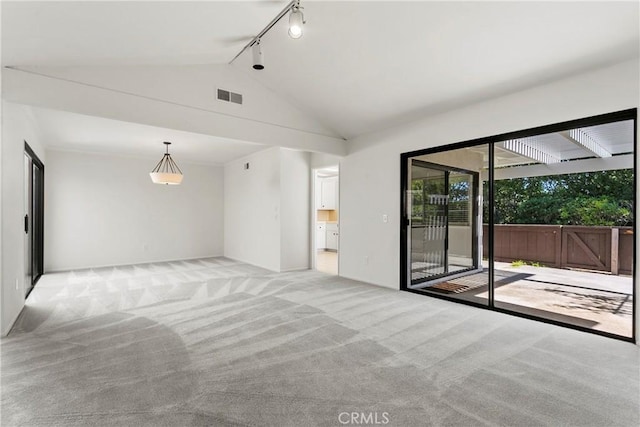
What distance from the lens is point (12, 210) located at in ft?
11.4

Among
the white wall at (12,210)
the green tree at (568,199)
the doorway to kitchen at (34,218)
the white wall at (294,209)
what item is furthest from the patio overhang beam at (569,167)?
the doorway to kitchen at (34,218)

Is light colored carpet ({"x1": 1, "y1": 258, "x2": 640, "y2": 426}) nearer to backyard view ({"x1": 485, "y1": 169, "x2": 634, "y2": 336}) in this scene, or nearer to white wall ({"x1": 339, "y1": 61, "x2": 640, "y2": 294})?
backyard view ({"x1": 485, "y1": 169, "x2": 634, "y2": 336})

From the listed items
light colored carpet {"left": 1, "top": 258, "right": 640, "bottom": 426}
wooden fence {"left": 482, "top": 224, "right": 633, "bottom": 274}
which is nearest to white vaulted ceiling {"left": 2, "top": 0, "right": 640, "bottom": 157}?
wooden fence {"left": 482, "top": 224, "right": 633, "bottom": 274}

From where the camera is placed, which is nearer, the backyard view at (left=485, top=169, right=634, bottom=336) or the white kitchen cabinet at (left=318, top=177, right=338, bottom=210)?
the backyard view at (left=485, top=169, right=634, bottom=336)

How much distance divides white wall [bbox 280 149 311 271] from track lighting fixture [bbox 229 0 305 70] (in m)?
2.81

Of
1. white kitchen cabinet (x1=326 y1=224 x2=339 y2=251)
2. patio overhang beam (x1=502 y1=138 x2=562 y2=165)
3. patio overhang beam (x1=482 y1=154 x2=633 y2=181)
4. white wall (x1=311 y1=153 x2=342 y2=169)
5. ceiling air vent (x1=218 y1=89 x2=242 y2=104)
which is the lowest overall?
white kitchen cabinet (x1=326 y1=224 x2=339 y2=251)

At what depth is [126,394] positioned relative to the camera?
2.15 m

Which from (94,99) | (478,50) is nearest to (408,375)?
(478,50)

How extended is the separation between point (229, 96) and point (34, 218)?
447 cm

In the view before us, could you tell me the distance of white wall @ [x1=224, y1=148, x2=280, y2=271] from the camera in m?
6.77

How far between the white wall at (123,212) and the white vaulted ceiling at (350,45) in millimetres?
4513

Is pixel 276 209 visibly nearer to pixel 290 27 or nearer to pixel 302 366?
pixel 290 27

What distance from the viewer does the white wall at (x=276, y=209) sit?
6637 mm

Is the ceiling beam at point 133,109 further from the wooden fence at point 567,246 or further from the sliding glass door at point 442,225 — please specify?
the wooden fence at point 567,246
